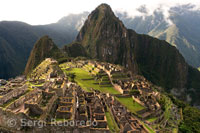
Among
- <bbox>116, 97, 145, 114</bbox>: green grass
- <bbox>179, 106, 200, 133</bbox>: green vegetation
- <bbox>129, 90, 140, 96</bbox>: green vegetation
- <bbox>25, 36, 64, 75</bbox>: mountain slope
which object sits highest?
<bbox>25, 36, 64, 75</bbox>: mountain slope

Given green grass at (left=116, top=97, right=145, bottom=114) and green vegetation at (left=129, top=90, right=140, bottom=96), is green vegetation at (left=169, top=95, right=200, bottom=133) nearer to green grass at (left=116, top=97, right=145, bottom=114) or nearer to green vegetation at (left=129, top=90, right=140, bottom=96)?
green grass at (left=116, top=97, right=145, bottom=114)

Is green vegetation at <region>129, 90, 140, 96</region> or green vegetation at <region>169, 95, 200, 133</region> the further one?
green vegetation at <region>129, 90, 140, 96</region>

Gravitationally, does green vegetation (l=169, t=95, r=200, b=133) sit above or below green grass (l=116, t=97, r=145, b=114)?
below

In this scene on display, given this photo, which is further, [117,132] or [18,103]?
[117,132]

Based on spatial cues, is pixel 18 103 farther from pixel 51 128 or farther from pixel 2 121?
pixel 51 128

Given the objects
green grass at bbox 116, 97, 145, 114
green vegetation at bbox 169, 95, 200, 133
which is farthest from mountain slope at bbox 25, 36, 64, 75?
green vegetation at bbox 169, 95, 200, 133

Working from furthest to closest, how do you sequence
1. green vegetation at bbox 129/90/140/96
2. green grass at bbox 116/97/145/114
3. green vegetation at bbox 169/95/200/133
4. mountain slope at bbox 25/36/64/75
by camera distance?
mountain slope at bbox 25/36/64/75, green vegetation at bbox 129/90/140/96, green vegetation at bbox 169/95/200/133, green grass at bbox 116/97/145/114

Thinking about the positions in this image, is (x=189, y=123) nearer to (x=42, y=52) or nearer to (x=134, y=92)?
(x=134, y=92)

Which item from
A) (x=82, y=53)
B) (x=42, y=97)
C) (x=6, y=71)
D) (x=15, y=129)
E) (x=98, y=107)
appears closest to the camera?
(x=15, y=129)

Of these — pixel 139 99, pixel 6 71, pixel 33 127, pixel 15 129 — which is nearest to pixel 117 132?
pixel 33 127

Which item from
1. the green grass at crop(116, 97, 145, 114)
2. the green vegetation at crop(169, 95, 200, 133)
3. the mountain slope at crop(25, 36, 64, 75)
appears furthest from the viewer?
the mountain slope at crop(25, 36, 64, 75)

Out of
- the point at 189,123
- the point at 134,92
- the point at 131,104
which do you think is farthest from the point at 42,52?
the point at 189,123
